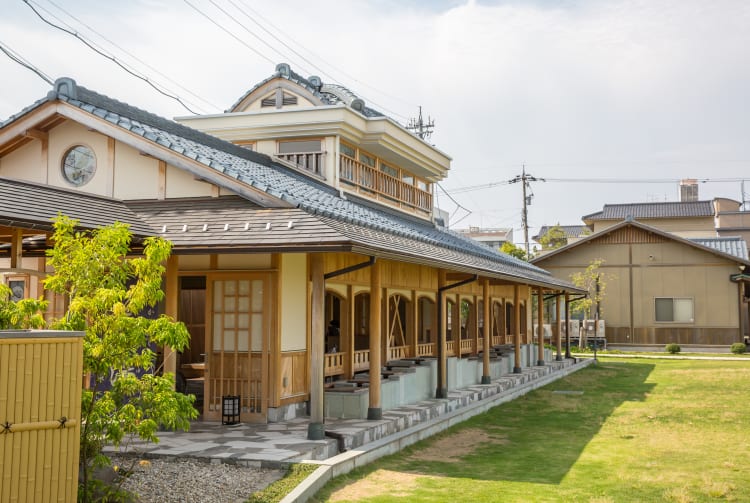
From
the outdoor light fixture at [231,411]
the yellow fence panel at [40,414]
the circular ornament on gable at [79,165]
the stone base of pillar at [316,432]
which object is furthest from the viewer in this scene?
the circular ornament on gable at [79,165]

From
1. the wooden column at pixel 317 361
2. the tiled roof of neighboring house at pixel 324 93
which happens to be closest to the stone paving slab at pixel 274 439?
the wooden column at pixel 317 361

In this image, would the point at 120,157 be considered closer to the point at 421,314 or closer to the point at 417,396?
the point at 417,396

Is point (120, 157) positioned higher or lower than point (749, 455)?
higher

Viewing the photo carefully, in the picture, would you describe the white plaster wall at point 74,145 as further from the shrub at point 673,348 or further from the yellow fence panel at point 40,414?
the shrub at point 673,348

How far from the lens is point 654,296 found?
3716cm

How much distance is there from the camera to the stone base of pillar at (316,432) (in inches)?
397

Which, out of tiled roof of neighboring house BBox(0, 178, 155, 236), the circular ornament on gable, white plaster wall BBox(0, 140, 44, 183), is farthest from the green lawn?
white plaster wall BBox(0, 140, 44, 183)

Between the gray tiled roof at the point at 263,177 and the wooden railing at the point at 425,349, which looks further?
the wooden railing at the point at 425,349

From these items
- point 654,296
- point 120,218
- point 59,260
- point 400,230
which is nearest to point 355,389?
point 400,230

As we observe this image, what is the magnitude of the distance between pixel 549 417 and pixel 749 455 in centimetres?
451

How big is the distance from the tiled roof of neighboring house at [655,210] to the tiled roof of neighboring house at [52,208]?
51.8 m

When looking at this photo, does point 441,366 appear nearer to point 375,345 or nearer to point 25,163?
point 375,345

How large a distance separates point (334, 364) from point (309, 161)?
5.82 meters

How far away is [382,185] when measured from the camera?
1972cm
